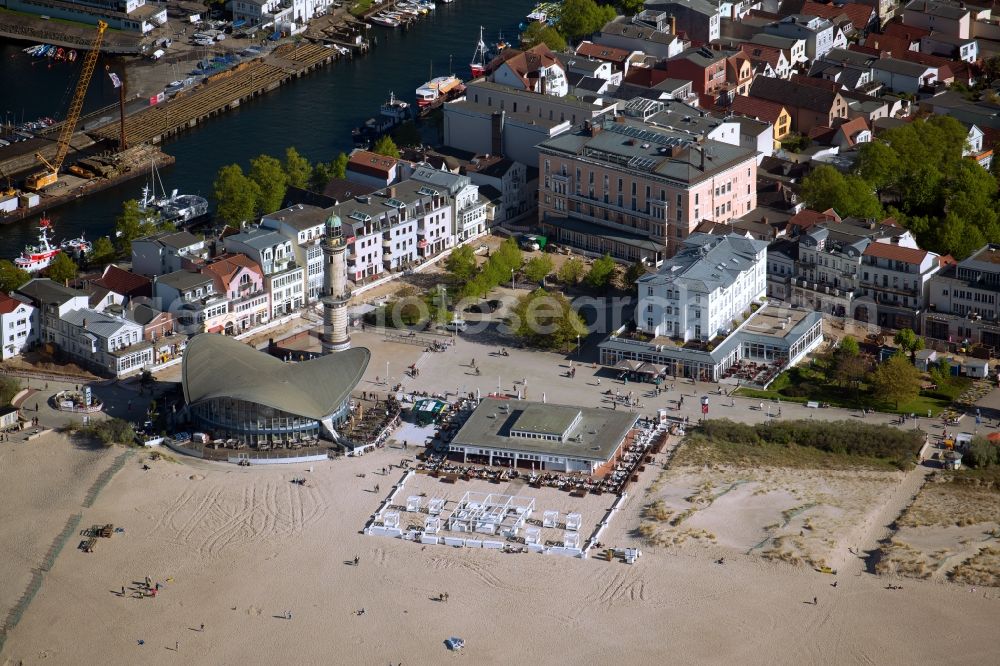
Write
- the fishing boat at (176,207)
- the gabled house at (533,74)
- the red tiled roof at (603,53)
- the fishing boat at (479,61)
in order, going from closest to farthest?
the fishing boat at (176,207)
the gabled house at (533,74)
the red tiled roof at (603,53)
the fishing boat at (479,61)

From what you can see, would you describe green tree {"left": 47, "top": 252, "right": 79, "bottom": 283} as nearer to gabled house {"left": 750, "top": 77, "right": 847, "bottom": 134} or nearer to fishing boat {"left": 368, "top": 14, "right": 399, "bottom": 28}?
gabled house {"left": 750, "top": 77, "right": 847, "bottom": 134}

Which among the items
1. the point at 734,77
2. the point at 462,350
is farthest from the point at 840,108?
the point at 462,350

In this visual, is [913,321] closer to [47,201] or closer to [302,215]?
[302,215]

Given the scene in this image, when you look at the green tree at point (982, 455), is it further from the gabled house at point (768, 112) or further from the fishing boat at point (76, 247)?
the fishing boat at point (76, 247)

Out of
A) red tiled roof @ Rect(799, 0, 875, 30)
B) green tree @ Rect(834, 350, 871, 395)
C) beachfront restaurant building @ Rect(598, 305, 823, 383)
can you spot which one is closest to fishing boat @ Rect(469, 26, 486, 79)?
red tiled roof @ Rect(799, 0, 875, 30)

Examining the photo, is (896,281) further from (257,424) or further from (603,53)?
(603,53)

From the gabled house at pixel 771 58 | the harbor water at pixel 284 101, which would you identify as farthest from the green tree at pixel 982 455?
the harbor water at pixel 284 101

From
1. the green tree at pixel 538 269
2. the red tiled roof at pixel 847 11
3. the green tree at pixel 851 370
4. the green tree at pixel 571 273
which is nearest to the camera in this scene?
the green tree at pixel 851 370
